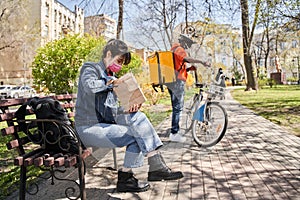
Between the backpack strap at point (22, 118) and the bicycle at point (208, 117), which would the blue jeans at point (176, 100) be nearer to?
the bicycle at point (208, 117)

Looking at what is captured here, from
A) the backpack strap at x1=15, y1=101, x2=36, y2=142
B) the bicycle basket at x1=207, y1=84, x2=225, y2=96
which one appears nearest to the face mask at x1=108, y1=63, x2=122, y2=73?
the backpack strap at x1=15, y1=101, x2=36, y2=142

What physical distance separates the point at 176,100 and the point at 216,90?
3.27ft

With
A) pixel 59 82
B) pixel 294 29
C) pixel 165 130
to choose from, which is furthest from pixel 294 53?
pixel 165 130

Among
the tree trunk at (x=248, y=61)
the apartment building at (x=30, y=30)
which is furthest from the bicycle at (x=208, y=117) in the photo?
the apartment building at (x=30, y=30)

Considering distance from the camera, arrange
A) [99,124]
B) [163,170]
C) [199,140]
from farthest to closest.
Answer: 1. [199,140]
2. [163,170]
3. [99,124]

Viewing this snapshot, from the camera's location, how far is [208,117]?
469 centimetres

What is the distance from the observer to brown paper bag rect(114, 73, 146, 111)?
7.32 ft

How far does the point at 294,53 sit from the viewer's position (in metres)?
54.7

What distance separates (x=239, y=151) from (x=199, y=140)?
613 mm

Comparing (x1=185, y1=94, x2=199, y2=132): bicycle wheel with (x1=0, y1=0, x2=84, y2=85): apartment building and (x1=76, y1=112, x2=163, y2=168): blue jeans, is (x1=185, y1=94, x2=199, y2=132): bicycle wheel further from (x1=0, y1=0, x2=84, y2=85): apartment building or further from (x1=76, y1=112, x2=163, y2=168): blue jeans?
(x1=0, y1=0, x2=84, y2=85): apartment building

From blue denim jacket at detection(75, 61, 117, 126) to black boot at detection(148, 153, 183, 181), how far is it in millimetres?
802

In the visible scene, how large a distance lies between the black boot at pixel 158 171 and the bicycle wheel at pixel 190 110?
76 centimetres

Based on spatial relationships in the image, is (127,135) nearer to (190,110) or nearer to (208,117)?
(190,110)

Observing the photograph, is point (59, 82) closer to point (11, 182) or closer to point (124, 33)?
point (11, 182)
